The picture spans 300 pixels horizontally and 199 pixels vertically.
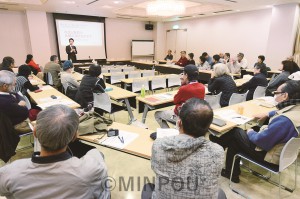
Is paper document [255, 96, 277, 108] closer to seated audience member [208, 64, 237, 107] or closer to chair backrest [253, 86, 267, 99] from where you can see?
seated audience member [208, 64, 237, 107]

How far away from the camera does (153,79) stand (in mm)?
5328

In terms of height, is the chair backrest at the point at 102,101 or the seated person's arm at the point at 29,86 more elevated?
the seated person's arm at the point at 29,86

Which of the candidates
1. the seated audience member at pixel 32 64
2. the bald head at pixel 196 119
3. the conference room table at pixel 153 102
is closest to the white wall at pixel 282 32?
the conference room table at pixel 153 102

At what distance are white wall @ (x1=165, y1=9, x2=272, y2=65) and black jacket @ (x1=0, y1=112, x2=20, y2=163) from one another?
354 inches

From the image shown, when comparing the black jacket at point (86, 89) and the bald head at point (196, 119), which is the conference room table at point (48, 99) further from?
the bald head at point (196, 119)

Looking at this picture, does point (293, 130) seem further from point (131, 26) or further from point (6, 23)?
point (131, 26)

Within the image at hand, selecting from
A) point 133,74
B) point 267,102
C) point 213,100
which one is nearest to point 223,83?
point 213,100

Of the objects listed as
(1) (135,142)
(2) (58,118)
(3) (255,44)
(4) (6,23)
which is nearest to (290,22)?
(3) (255,44)

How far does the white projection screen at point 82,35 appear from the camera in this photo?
380 inches

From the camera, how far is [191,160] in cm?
108

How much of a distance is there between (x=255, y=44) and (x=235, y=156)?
25.6 ft

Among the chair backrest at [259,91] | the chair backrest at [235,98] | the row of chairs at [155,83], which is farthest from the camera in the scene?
the row of chairs at [155,83]

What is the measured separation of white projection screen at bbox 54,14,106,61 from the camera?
9.64 metres

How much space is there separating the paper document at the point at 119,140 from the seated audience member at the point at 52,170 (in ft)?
2.29
